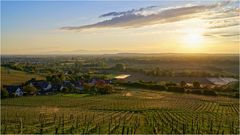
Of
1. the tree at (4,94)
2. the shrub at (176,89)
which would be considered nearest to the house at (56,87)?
the tree at (4,94)

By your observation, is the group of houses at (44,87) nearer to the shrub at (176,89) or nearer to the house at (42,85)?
the house at (42,85)

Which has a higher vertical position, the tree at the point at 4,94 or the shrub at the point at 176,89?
the tree at the point at 4,94

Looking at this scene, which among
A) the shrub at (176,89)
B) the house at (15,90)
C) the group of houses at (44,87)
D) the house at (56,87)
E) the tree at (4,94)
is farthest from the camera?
the shrub at (176,89)

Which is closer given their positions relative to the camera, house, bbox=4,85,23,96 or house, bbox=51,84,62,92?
house, bbox=4,85,23,96

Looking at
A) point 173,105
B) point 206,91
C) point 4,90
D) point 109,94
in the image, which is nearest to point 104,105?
point 173,105

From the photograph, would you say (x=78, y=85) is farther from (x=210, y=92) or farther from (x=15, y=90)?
(x=210, y=92)

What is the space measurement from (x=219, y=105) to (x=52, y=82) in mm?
28276

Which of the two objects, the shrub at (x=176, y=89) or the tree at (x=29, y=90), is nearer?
the tree at (x=29, y=90)

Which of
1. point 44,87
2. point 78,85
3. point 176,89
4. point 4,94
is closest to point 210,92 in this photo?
point 176,89

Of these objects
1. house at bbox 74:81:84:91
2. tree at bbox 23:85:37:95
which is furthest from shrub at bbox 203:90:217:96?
tree at bbox 23:85:37:95

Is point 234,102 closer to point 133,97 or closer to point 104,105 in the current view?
point 133,97

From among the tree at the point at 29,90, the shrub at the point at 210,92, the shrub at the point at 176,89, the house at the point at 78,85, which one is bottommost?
the shrub at the point at 210,92

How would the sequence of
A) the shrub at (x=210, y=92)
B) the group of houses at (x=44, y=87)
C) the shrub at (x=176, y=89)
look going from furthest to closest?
the shrub at (x=176, y=89), the shrub at (x=210, y=92), the group of houses at (x=44, y=87)

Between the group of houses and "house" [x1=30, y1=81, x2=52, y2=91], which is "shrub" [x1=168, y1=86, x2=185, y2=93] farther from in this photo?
"house" [x1=30, y1=81, x2=52, y2=91]
